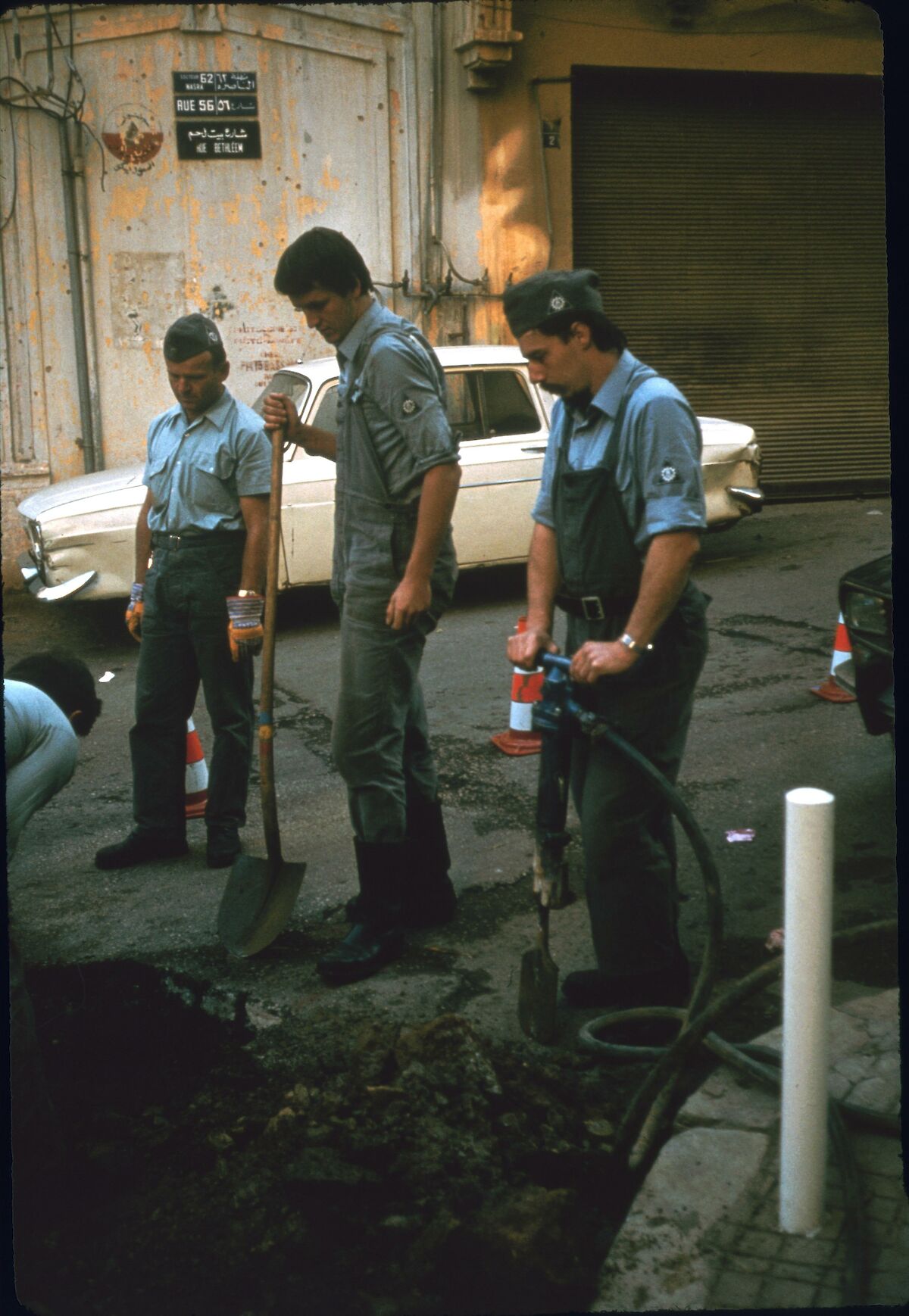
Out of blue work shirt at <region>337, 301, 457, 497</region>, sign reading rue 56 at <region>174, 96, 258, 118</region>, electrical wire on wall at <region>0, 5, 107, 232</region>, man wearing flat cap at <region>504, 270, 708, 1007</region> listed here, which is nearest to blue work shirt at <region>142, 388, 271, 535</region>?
blue work shirt at <region>337, 301, 457, 497</region>

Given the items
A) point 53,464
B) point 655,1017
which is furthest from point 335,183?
point 655,1017

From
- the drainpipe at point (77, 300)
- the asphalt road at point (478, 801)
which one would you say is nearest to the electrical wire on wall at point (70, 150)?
the drainpipe at point (77, 300)

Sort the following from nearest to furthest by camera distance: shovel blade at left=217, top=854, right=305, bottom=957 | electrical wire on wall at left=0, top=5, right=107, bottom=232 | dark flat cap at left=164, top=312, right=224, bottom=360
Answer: shovel blade at left=217, top=854, right=305, bottom=957
dark flat cap at left=164, top=312, right=224, bottom=360
electrical wire on wall at left=0, top=5, right=107, bottom=232

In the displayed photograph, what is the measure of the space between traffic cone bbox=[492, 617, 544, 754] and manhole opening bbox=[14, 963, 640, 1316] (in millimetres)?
2661

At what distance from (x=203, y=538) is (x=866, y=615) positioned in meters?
2.39

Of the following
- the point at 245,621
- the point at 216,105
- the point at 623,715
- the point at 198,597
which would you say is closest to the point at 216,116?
the point at 216,105

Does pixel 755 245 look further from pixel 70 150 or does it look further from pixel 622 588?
pixel 622 588

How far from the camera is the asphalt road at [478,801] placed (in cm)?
439

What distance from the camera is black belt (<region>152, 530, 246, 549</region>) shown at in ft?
16.1

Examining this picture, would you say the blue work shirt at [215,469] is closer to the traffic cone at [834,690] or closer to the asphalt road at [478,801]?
the asphalt road at [478,801]

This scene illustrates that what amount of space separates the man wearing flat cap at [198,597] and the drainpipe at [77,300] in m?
6.89

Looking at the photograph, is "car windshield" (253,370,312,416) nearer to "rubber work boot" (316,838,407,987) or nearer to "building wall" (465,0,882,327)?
"building wall" (465,0,882,327)

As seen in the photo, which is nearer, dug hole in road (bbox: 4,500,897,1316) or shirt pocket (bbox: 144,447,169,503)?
dug hole in road (bbox: 4,500,897,1316)

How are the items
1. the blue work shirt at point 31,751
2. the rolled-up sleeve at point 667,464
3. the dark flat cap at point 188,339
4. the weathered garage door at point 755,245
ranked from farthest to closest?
1. the weathered garage door at point 755,245
2. the dark flat cap at point 188,339
3. the blue work shirt at point 31,751
4. the rolled-up sleeve at point 667,464
